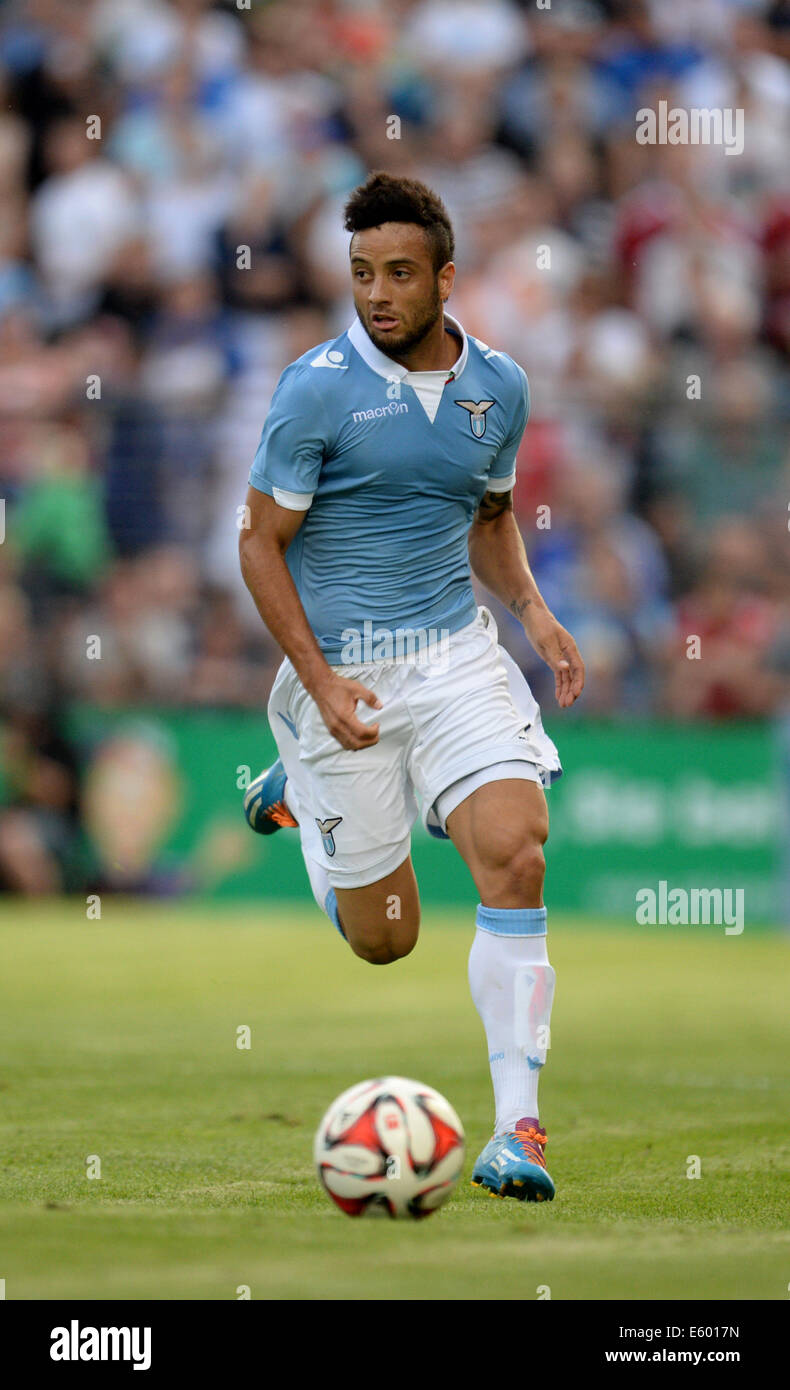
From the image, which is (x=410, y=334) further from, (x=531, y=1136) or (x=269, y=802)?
(x=531, y=1136)

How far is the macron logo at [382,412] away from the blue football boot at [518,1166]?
6.83ft

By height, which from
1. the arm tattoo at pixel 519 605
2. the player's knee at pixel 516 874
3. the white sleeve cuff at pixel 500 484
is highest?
the white sleeve cuff at pixel 500 484

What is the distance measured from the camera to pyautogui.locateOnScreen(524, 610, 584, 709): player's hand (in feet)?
20.6

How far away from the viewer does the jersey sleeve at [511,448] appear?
644 centimetres

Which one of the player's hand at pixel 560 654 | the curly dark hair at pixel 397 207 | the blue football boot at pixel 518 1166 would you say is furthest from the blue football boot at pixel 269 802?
the curly dark hair at pixel 397 207

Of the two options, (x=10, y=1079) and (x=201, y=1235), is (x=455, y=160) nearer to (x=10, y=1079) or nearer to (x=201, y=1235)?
(x=10, y=1079)

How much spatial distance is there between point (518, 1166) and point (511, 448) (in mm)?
2300

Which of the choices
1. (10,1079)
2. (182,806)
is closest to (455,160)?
(182,806)

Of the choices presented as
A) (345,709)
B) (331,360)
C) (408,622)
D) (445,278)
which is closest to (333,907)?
(408,622)

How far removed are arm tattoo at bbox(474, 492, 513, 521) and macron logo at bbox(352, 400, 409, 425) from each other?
63 centimetres

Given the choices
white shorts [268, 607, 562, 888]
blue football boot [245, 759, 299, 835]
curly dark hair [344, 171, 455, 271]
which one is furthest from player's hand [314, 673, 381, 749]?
blue football boot [245, 759, 299, 835]

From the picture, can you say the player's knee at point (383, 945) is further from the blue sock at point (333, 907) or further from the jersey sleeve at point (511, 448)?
the jersey sleeve at point (511, 448)

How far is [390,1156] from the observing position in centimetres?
492

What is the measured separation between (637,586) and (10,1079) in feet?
23.8
